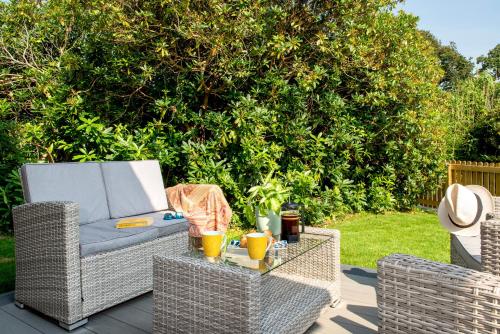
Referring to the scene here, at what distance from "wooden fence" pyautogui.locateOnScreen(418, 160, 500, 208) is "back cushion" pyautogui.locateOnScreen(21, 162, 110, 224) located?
20.5 feet

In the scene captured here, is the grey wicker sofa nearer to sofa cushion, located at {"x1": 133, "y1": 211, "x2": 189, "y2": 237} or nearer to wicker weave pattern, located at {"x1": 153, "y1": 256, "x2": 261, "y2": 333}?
sofa cushion, located at {"x1": 133, "y1": 211, "x2": 189, "y2": 237}

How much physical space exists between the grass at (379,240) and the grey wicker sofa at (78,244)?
0.82m

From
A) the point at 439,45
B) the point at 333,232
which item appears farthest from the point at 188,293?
the point at 439,45

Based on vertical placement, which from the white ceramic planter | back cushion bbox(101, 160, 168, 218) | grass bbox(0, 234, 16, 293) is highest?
back cushion bbox(101, 160, 168, 218)

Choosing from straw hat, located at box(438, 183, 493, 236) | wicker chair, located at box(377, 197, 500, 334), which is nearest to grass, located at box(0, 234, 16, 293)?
wicker chair, located at box(377, 197, 500, 334)

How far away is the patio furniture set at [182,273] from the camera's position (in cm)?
143

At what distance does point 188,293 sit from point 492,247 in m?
1.60

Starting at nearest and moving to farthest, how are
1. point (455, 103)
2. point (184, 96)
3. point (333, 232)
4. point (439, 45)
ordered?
1. point (333, 232)
2. point (184, 96)
3. point (455, 103)
4. point (439, 45)

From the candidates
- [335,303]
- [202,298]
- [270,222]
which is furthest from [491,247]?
[202,298]

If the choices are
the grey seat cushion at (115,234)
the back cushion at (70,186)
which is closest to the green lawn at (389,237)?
the grey seat cushion at (115,234)

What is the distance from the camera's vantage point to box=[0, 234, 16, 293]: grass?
10.7 ft

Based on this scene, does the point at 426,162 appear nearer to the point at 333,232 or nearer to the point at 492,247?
the point at 333,232

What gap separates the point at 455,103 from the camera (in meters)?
9.72

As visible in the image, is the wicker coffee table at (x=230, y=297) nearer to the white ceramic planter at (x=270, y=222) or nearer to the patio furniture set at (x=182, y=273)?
the patio furniture set at (x=182, y=273)
